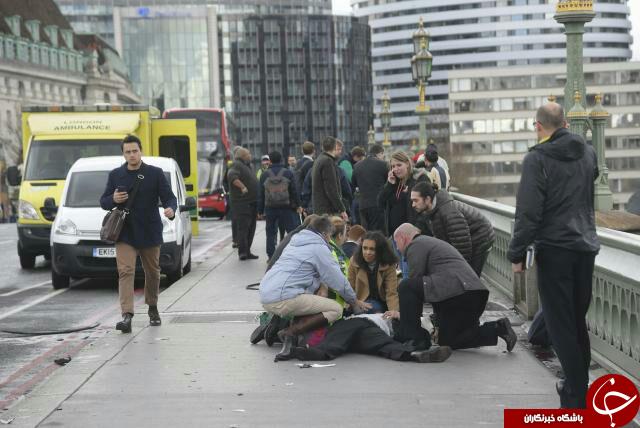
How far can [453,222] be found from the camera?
10141 millimetres

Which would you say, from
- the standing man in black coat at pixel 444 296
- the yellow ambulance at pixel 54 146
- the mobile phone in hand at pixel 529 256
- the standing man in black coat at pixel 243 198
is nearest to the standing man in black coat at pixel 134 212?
the standing man in black coat at pixel 444 296

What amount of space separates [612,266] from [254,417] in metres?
2.66

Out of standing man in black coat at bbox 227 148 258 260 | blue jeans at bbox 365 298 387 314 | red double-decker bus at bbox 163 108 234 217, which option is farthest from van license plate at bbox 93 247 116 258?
red double-decker bus at bbox 163 108 234 217

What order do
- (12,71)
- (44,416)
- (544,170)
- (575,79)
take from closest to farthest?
(544,170), (44,416), (575,79), (12,71)

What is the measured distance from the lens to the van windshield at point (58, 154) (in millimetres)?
19406

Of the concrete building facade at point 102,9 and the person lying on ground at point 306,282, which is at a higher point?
the concrete building facade at point 102,9

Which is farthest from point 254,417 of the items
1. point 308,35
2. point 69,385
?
point 308,35

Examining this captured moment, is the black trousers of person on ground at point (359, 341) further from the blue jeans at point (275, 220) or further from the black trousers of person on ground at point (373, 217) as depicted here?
the blue jeans at point (275, 220)

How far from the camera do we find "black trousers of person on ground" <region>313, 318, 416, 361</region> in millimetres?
8773

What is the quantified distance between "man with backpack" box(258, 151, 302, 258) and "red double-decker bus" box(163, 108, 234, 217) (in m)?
24.3

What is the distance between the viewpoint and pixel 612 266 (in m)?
7.83

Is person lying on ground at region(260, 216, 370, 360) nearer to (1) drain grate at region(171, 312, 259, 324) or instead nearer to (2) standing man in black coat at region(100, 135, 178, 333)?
(2) standing man in black coat at region(100, 135, 178, 333)

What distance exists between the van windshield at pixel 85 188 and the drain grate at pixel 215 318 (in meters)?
4.66

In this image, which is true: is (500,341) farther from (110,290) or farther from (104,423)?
(110,290)
